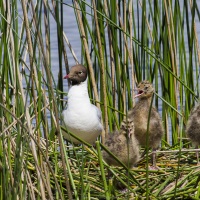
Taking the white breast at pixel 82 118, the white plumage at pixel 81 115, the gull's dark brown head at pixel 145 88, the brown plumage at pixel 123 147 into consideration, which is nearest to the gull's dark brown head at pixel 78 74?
the white plumage at pixel 81 115

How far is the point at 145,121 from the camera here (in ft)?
19.3

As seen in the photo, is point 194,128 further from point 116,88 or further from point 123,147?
point 116,88

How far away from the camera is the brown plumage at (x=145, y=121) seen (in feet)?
19.0

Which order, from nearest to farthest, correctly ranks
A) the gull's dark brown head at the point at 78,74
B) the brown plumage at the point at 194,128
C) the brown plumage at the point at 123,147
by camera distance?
the brown plumage at the point at 123,147
the brown plumage at the point at 194,128
the gull's dark brown head at the point at 78,74

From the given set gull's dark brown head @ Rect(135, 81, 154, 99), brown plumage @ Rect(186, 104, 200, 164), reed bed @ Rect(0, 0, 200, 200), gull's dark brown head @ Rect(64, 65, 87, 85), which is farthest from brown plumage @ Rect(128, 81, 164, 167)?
gull's dark brown head @ Rect(64, 65, 87, 85)

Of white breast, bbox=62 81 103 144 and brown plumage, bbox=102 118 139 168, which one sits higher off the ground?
white breast, bbox=62 81 103 144

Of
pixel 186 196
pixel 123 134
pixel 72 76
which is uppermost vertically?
pixel 72 76

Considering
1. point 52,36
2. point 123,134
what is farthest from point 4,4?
point 52,36

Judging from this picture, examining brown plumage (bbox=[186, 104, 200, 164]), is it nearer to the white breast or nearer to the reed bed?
the reed bed

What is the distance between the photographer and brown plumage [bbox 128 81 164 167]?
578 cm

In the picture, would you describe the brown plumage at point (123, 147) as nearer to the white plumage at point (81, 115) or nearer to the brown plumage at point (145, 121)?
the brown plumage at point (145, 121)

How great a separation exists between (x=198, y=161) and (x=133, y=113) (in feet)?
A: 2.48

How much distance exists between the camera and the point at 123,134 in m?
5.30

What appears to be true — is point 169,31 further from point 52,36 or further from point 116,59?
point 52,36
